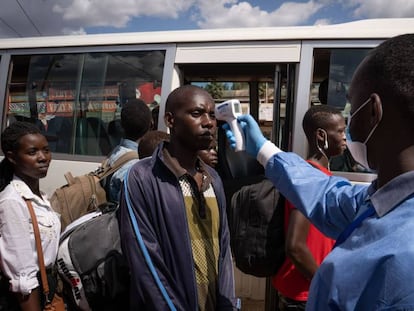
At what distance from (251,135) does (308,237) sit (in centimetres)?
68

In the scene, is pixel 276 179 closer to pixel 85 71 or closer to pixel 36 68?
pixel 85 71

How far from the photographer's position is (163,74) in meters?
3.51

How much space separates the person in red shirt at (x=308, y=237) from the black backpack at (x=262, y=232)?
0.05m

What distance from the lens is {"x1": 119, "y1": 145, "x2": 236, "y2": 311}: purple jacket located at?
1.53 metres

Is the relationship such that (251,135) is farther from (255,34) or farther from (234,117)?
(255,34)

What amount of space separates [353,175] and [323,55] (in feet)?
3.38

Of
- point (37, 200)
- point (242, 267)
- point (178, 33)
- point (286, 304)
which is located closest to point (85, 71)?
point (178, 33)

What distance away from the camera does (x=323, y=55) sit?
10.9 feet

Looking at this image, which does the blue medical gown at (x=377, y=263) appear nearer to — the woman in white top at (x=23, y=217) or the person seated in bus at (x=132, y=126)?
the woman in white top at (x=23, y=217)

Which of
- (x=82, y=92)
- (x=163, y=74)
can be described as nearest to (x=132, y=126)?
(x=163, y=74)

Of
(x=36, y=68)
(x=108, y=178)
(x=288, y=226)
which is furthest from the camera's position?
(x=36, y=68)

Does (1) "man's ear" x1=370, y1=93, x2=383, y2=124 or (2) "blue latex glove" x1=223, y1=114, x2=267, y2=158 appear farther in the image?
(2) "blue latex glove" x1=223, y1=114, x2=267, y2=158

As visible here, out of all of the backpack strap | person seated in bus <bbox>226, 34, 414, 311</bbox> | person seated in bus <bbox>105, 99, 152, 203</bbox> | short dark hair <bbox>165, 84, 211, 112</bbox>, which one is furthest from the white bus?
person seated in bus <bbox>226, 34, 414, 311</bbox>

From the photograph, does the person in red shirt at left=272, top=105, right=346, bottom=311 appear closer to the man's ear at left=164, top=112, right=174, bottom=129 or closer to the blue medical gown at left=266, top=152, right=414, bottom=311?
the man's ear at left=164, top=112, right=174, bottom=129
